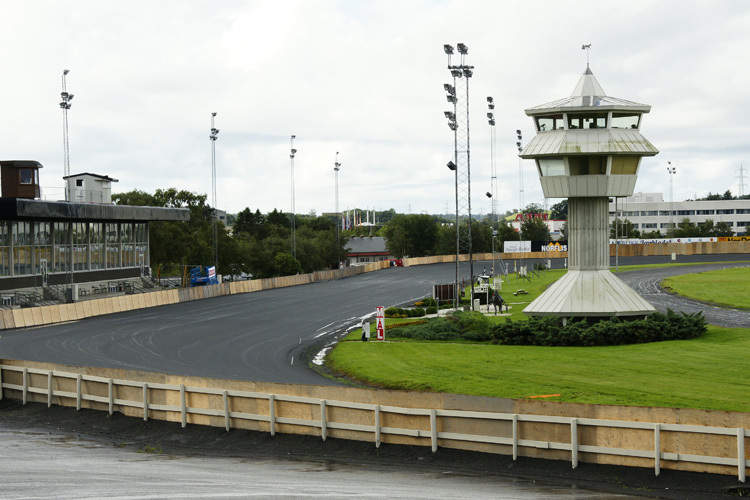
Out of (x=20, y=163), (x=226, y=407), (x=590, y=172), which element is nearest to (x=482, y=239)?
(x=20, y=163)

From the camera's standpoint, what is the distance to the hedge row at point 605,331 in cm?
3903

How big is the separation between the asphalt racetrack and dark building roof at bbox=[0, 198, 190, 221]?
12.3 m

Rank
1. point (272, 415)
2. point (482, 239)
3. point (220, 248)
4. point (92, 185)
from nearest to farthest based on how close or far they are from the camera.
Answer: point (272, 415) → point (92, 185) → point (220, 248) → point (482, 239)

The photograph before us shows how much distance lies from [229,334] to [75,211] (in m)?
31.5

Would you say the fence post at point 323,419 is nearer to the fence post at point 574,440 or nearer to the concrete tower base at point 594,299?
the fence post at point 574,440

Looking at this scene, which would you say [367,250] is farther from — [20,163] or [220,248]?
[20,163]

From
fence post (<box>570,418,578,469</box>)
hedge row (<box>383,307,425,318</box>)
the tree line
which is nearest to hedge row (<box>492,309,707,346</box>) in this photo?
hedge row (<box>383,307,425,318</box>)

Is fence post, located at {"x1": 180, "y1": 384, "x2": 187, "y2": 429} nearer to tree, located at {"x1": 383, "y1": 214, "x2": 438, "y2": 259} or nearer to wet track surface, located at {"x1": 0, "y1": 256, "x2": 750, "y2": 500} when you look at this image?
wet track surface, located at {"x1": 0, "y1": 256, "x2": 750, "y2": 500}

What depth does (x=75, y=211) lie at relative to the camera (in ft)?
243

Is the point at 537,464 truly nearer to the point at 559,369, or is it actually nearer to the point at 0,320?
the point at 559,369

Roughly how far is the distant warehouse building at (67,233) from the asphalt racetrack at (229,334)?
41.4 ft

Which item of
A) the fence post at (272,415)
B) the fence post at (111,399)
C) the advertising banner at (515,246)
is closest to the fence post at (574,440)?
the fence post at (272,415)

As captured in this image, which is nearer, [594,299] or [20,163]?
[594,299]

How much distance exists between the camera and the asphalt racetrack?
37.9 meters
